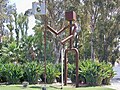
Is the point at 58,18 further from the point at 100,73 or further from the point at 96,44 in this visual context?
the point at 100,73

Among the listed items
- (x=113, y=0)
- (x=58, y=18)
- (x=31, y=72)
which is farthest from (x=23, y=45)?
(x=31, y=72)

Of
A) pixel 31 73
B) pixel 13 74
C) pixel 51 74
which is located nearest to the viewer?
pixel 13 74

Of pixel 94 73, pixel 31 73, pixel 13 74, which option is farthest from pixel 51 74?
pixel 94 73

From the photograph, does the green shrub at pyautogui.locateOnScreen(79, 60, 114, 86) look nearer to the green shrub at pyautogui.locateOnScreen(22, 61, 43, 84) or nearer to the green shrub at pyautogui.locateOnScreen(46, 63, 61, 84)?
the green shrub at pyautogui.locateOnScreen(46, 63, 61, 84)

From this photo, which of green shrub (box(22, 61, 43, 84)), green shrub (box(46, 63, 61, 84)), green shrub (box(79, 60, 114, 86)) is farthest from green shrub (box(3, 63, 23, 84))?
green shrub (box(79, 60, 114, 86))

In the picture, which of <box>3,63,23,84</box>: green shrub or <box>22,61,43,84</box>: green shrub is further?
<box>22,61,43,84</box>: green shrub

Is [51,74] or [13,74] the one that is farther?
[51,74]

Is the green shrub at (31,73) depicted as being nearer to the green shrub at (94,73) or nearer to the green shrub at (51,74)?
the green shrub at (51,74)

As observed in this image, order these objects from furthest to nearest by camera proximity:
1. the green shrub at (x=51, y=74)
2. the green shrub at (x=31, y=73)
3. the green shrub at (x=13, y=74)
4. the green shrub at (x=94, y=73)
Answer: the green shrub at (x=51, y=74) → the green shrub at (x=31, y=73) → the green shrub at (x=13, y=74) → the green shrub at (x=94, y=73)

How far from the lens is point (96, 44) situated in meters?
36.2

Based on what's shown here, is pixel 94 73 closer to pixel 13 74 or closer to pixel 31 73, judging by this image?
pixel 31 73

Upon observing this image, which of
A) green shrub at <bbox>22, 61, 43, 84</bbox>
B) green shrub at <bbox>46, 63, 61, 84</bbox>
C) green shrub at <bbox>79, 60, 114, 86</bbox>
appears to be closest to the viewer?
green shrub at <bbox>79, 60, 114, 86</bbox>

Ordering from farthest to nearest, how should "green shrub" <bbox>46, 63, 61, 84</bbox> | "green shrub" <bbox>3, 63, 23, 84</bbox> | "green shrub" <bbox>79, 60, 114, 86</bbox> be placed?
1. "green shrub" <bbox>46, 63, 61, 84</bbox>
2. "green shrub" <bbox>3, 63, 23, 84</bbox>
3. "green shrub" <bbox>79, 60, 114, 86</bbox>

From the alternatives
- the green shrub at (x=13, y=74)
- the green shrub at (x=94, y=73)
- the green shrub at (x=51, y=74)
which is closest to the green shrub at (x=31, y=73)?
the green shrub at (x=13, y=74)
